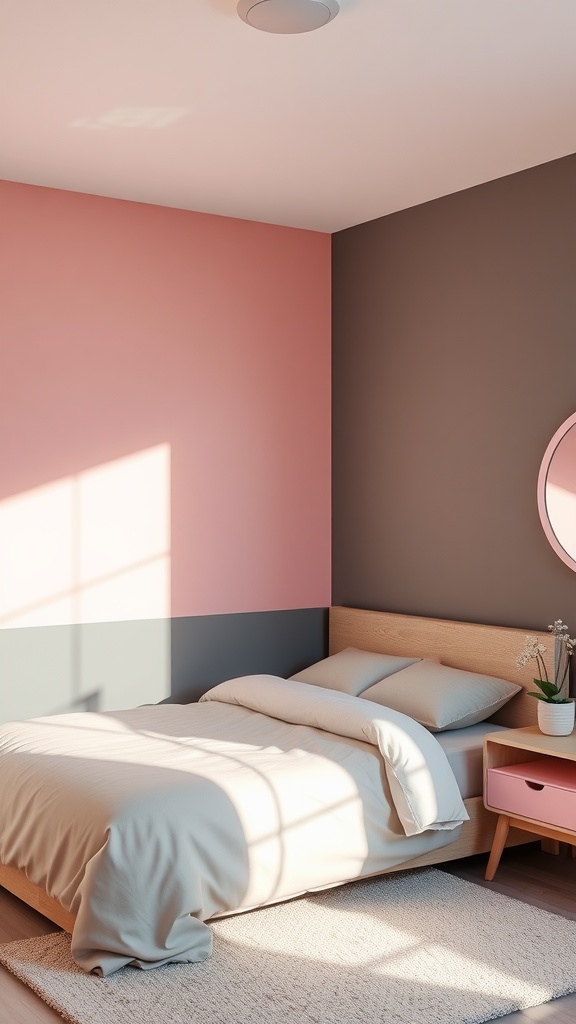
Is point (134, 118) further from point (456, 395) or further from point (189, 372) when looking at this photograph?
point (456, 395)

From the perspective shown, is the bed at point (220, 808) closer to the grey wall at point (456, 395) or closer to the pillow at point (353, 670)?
the pillow at point (353, 670)

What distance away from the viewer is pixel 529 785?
3518 mm

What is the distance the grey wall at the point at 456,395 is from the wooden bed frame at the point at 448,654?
11cm

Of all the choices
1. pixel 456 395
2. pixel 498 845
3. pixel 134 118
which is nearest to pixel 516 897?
pixel 498 845

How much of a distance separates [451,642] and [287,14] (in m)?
2.54

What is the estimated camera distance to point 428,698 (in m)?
3.95

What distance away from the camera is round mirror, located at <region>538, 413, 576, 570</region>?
390 cm

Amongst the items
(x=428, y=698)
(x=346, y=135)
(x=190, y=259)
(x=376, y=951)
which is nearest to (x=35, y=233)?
(x=190, y=259)

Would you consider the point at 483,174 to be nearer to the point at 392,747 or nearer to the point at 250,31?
the point at 250,31

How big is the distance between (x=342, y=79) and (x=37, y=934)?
9.11 feet

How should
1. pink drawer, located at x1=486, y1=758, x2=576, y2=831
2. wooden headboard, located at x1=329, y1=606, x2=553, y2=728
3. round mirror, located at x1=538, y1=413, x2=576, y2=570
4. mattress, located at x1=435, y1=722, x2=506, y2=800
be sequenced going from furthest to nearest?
wooden headboard, located at x1=329, y1=606, x2=553, y2=728 < round mirror, located at x1=538, y1=413, x2=576, y2=570 < mattress, located at x1=435, y1=722, x2=506, y2=800 < pink drawer, located at x1=486, y1=758, x2=576, y2=831

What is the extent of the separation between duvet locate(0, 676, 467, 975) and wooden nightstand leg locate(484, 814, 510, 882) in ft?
0.52

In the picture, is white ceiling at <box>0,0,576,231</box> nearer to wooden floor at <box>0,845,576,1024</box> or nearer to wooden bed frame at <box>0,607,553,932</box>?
wooden bed frame at <box>0,607,553,932</box>

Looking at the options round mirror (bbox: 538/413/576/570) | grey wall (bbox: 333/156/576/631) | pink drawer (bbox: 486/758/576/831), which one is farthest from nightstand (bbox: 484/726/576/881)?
round mirror (bbox: 538/413/576/570)
